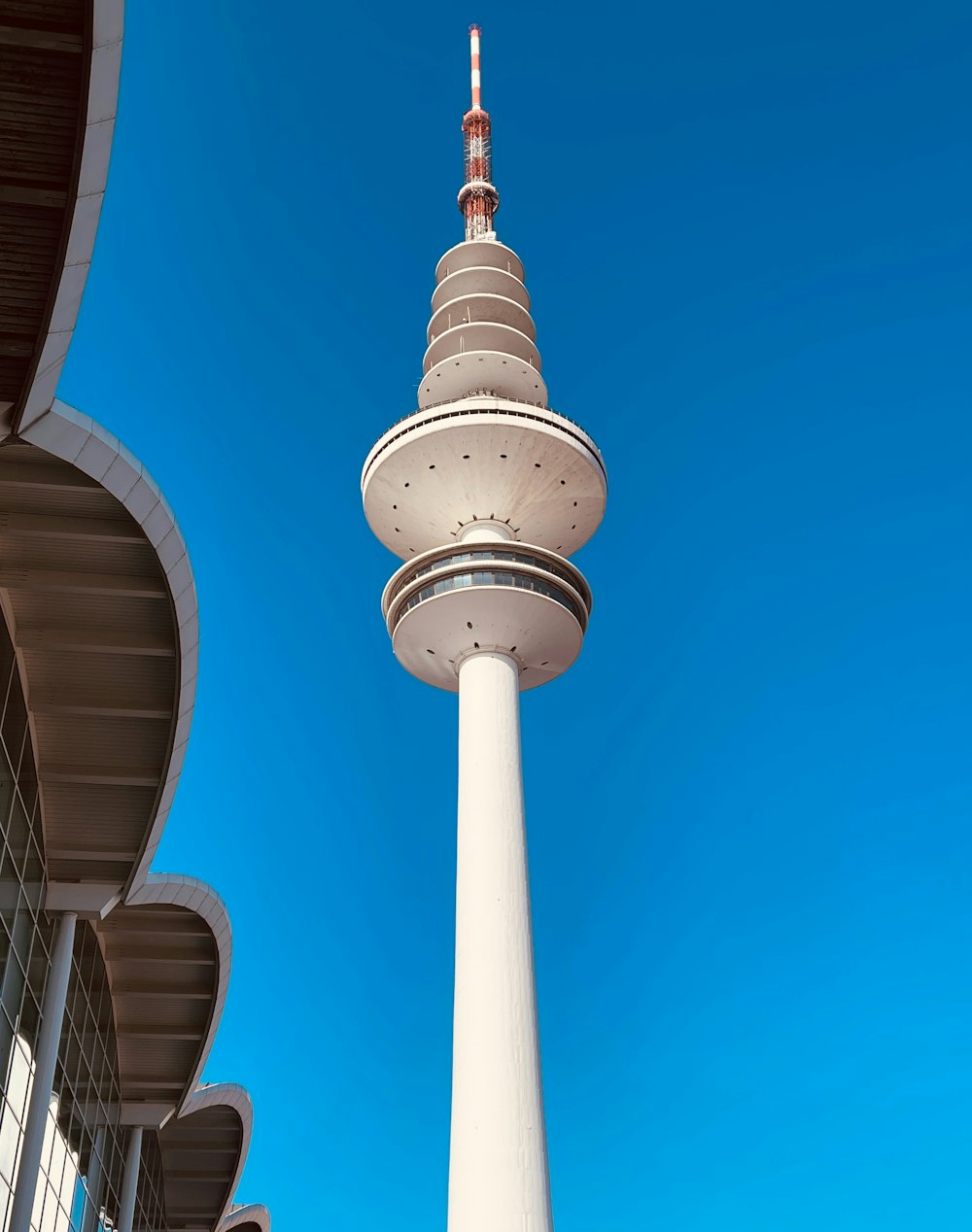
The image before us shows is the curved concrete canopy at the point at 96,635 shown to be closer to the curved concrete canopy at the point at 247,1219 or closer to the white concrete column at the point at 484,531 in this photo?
the curved concrete canopy at the point at 247,1219

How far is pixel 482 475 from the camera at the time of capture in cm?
5669

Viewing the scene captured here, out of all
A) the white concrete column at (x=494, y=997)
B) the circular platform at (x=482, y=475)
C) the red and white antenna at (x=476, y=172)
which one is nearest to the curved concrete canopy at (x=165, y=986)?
the white concrete column at (x=494, y=997)

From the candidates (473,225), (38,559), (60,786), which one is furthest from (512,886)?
(473,225)

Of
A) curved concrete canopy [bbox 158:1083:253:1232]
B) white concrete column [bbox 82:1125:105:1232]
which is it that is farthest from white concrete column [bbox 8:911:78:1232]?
curved concrete canopy [bbox 158:1083:253:1232]

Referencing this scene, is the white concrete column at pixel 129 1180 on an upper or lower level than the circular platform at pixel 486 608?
lower

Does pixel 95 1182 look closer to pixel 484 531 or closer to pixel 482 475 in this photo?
pixel 484 531

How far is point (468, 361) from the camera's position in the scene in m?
61.2

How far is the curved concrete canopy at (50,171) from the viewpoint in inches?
585

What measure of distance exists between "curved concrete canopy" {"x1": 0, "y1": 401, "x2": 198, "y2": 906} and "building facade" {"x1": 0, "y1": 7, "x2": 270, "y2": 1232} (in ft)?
0.13

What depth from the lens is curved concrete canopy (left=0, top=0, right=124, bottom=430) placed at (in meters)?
14.9

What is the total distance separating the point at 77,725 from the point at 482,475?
33.8 m

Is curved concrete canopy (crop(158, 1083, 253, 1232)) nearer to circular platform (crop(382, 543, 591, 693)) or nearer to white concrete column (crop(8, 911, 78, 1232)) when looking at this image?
white concrete column (crop(8, 911, 78, 1232))

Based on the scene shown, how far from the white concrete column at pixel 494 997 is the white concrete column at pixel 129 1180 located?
1159cm

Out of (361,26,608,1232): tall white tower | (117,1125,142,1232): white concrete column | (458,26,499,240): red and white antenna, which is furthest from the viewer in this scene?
(458,26,499,240): red and white antenna
